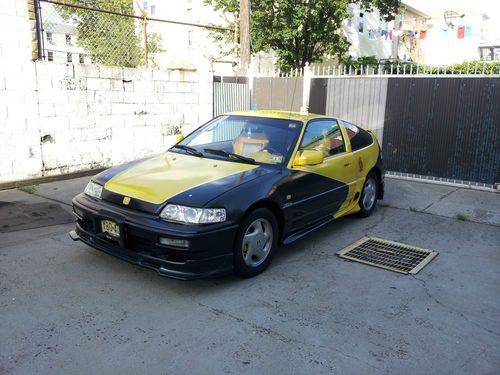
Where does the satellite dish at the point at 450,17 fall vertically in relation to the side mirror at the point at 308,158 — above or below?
above

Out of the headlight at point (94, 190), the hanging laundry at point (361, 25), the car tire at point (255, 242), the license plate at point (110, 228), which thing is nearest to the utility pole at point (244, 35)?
the headlight at point (94, 190)

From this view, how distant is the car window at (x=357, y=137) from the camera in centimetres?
602

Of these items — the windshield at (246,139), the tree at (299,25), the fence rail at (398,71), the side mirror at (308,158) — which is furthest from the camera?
the tree at (299,25)

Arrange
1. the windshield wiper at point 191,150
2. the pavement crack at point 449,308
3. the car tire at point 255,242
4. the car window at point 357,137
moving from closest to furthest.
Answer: the pavement crack at point 449,308
the car tire at point 255,242
the windshield wiper at point 191,150
the car window at point 357,137

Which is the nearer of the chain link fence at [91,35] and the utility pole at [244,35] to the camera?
the chain link fence at [91,35]

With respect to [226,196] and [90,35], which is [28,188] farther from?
[226,196]

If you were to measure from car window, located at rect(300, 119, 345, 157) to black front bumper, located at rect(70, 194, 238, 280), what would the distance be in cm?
167

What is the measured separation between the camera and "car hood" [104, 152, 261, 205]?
3957 millimetres

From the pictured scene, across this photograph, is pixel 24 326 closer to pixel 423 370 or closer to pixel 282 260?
pixel 282 260

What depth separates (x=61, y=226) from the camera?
5680mm

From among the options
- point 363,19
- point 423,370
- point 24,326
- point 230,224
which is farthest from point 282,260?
point 363,19

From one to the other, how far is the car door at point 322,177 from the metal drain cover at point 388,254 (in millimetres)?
527

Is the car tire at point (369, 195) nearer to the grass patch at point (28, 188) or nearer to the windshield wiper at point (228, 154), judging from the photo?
the windshield wiper at point (228, 154)

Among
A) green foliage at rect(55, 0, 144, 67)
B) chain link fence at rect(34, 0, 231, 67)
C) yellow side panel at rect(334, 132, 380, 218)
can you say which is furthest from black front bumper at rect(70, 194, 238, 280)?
green foliage at rect(55, 0, 144, 67)
